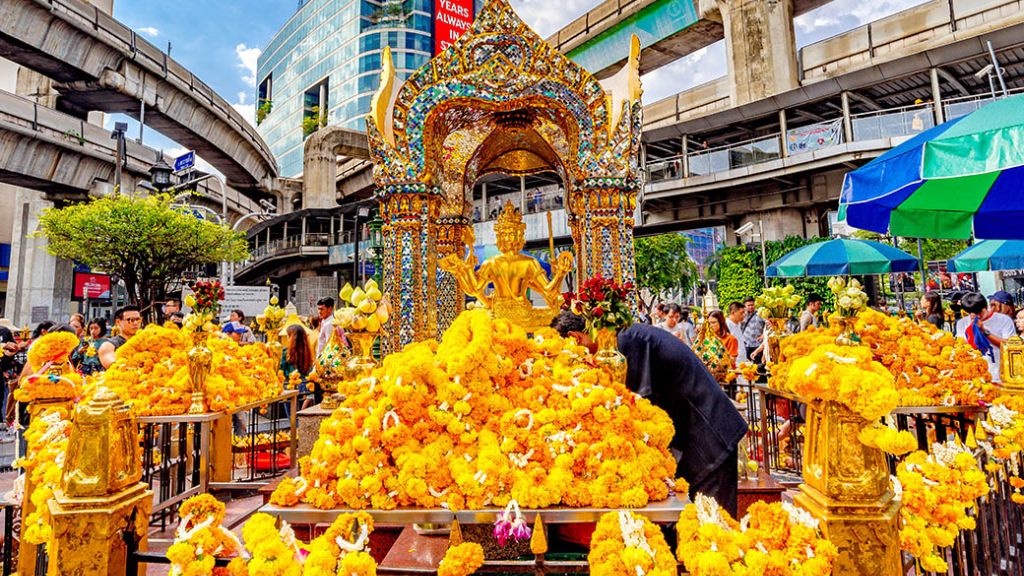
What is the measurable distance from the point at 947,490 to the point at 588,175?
5.12m

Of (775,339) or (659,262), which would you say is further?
(659,262)

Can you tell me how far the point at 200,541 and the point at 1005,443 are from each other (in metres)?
4.40

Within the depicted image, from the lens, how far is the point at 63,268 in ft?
65.0

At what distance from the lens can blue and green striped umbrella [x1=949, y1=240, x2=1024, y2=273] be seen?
10109 millimetres

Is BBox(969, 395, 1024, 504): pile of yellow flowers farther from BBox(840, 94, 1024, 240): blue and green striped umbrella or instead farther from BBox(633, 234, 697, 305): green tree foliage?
BBox(633, 234, 697, 305): green tree foliage

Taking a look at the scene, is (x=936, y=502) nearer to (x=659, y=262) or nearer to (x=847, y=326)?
(x=847, y=326)

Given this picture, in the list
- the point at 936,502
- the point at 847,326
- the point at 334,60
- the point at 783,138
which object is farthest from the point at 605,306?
the point at 334,60

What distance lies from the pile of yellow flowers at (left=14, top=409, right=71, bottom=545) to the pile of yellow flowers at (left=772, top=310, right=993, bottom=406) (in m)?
4.89

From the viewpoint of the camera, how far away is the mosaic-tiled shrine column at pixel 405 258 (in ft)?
21.9

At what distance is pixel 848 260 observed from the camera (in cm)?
955

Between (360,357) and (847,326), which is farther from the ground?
(847,326)

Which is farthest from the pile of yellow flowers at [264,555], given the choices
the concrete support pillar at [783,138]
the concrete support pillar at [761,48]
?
the concrete support pillar at [761,48]

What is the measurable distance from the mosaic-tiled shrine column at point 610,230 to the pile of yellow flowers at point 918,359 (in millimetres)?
2442

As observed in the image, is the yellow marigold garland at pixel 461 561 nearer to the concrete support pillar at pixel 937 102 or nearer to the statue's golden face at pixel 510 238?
the statue's golden face at pixel 510 238
